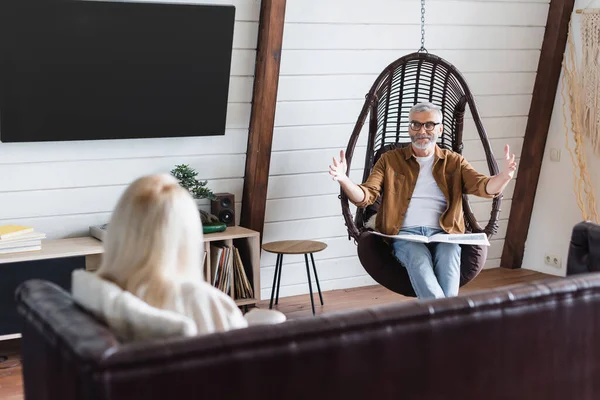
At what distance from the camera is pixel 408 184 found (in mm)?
4410

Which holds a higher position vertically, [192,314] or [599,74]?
[599,74]

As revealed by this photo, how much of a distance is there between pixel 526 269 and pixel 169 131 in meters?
2.60

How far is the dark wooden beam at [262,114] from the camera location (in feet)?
15.1

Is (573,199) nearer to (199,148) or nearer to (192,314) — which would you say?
(199,148)

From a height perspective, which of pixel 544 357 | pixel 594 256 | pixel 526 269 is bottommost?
pixel 526 269

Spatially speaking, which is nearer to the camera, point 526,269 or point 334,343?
point 334,343

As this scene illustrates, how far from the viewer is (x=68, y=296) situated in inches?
87.4

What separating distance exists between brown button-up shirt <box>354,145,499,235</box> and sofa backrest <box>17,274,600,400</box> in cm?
200

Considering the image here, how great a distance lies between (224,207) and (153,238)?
2728mm

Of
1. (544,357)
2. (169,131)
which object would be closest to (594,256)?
(544,357)

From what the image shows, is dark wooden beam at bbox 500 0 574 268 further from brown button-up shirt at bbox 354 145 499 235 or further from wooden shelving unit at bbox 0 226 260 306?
wooden shelving unit at bbox 0 226 260 306

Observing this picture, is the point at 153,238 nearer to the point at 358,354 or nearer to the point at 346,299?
the point at 358,354

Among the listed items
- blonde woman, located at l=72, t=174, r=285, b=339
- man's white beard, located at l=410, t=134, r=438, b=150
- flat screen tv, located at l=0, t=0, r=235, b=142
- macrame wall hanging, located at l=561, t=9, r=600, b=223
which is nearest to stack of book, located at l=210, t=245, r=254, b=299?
flat screen tv, located at l=0, t=0, r=235, b=142

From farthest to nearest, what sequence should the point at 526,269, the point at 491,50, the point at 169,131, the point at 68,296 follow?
the point at 526,269
the point at 491,50
the point at 169,131
the point at 68,296
